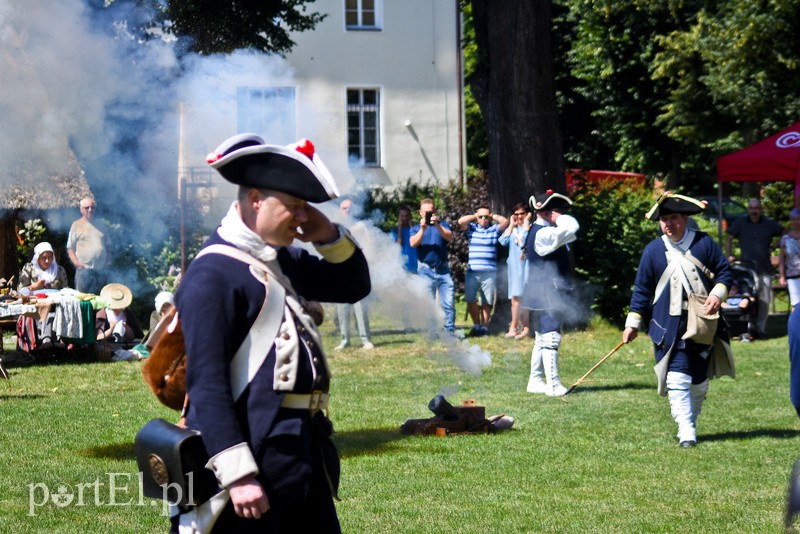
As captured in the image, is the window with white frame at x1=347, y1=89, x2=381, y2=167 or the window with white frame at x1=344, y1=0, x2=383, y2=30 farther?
the window with white frame at x1=344, y1=0, x2=383, y2=30

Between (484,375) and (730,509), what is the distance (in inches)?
244

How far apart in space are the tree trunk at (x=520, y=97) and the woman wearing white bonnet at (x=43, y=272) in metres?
6.62

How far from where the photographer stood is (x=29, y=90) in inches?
387

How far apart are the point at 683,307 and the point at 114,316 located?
→ 8.70 metres

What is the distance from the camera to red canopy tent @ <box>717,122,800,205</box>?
678 inches

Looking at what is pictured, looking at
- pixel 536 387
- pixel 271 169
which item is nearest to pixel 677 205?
pixel 536 387

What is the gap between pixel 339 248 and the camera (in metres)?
4.11

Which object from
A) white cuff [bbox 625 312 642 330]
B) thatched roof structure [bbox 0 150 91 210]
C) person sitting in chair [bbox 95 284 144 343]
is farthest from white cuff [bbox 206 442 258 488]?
person sitting in chair [bbox 95 284 144 343]

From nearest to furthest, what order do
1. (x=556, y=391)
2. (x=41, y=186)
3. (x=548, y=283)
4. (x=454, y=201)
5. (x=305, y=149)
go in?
1. (x=305, y=149)
2. (x=556, y=391)
3. (x=548, y=283)
4. (x=41, y=186)
5. (x=454, y=201)

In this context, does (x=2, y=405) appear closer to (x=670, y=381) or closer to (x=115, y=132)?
(x=115, y=132)

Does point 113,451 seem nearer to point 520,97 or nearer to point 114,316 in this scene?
point 114,316

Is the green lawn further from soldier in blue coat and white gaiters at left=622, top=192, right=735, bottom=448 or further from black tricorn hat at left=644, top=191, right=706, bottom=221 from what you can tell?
black tricorn hat at left=644, top=191, right=706, bottom=221

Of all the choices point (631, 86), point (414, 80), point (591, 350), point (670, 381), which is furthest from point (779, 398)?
point (631, 86)

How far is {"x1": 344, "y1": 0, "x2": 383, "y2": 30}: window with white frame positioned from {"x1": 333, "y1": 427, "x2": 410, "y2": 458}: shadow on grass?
Answer: 939cm
